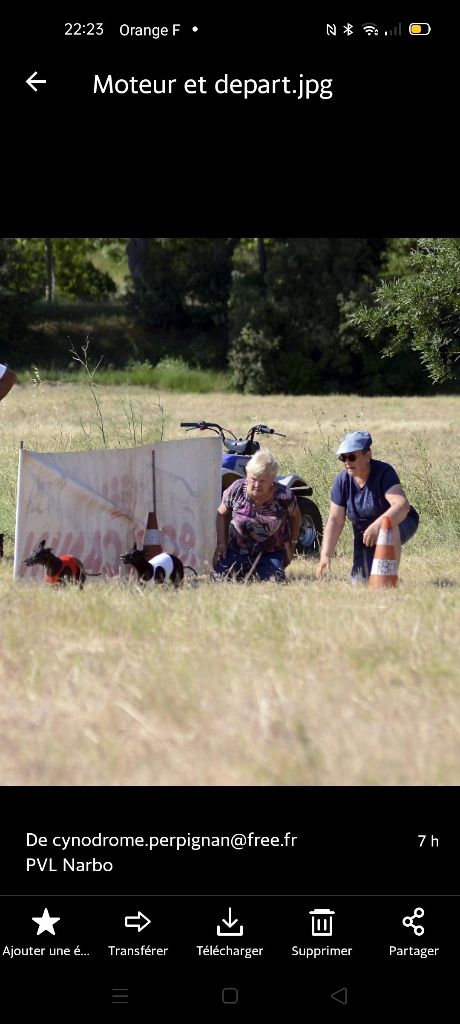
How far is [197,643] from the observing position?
20.7ft

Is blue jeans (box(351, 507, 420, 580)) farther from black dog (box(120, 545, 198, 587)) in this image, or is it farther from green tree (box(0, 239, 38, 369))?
green tree (box(0, 239, 38, 369))

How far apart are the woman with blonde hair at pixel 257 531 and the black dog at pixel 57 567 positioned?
151cm

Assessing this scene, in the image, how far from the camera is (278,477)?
13.3 meters

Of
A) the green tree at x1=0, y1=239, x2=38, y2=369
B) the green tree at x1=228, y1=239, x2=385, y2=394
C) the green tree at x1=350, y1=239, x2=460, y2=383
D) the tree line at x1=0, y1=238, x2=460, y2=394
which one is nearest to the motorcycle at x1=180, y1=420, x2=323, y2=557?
the green tree at x1=350, y1=239, x2=460, y2=383

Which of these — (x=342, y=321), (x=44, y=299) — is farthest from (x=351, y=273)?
(x=44, y=299)

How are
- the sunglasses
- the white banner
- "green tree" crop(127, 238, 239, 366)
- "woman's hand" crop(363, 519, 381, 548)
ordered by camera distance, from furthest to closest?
"green tree" crop(127, 238, 239, 366)
the white banner
the sunglasses
"woman's hand" crop(363, 519, 381, 548)

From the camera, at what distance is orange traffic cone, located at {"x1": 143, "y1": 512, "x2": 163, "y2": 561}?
34.8ft

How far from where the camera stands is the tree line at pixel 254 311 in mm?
59750

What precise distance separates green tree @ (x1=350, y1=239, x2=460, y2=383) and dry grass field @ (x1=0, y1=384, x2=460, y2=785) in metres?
6.88

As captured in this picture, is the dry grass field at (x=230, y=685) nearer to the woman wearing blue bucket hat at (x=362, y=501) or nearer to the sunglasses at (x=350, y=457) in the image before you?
the woman wearing blue bucket hat at (x=362, y=501)
